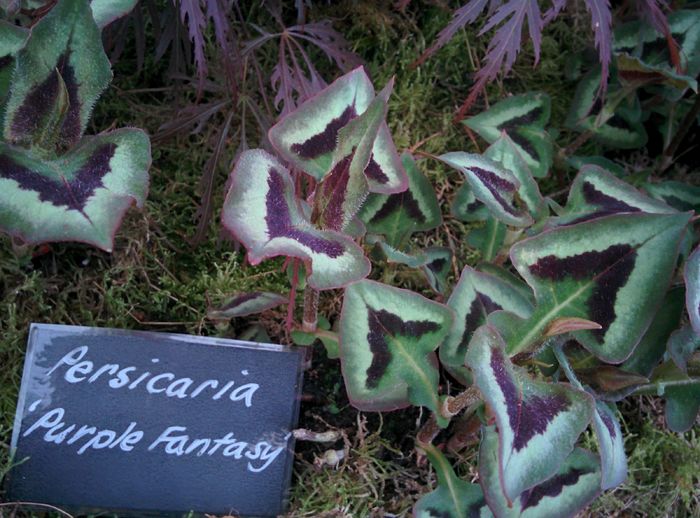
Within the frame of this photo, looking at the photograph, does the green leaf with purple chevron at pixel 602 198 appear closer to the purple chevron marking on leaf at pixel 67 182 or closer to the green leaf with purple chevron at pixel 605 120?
the green leaf with purple chevron at pixel 605 120

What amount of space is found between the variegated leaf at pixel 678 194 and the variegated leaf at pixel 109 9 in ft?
2.32

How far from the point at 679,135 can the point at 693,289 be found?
0.49m

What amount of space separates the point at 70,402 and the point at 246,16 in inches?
22.0

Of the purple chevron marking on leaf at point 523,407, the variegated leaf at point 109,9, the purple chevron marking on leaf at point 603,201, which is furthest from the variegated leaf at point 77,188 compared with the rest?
the purple chevron marking on leaf at point 603,201

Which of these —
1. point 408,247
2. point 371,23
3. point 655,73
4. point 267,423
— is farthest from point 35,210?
point 655,73

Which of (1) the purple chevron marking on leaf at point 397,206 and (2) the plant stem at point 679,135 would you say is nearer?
(1) the purple chevron marking on leaf at point 397,206

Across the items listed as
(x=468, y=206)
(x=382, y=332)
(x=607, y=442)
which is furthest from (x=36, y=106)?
(x=607, y=442)

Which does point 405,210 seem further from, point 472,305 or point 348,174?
point 348,174

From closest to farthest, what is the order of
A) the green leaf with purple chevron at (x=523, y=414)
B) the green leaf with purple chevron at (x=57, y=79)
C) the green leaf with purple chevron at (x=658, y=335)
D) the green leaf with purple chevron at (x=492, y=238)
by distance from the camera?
the green leaf with purple chevron at (x=523, y=414), the green leaf with purple chevron at (x=57, y=79), the green leaf with purple chevron at (x=658, y=335), the green leaf with purple chevron at (x=492, y=238)

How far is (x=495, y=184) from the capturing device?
750mm

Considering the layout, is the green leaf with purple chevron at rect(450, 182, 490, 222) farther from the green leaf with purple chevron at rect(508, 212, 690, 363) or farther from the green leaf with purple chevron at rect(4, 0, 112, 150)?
the green leaf with purple chevron at rect(4, 0, 112, 150)

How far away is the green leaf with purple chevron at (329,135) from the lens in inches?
25.4

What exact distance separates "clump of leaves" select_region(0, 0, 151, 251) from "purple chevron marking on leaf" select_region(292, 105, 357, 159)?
14 cm

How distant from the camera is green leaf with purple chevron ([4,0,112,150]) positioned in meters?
0.65
